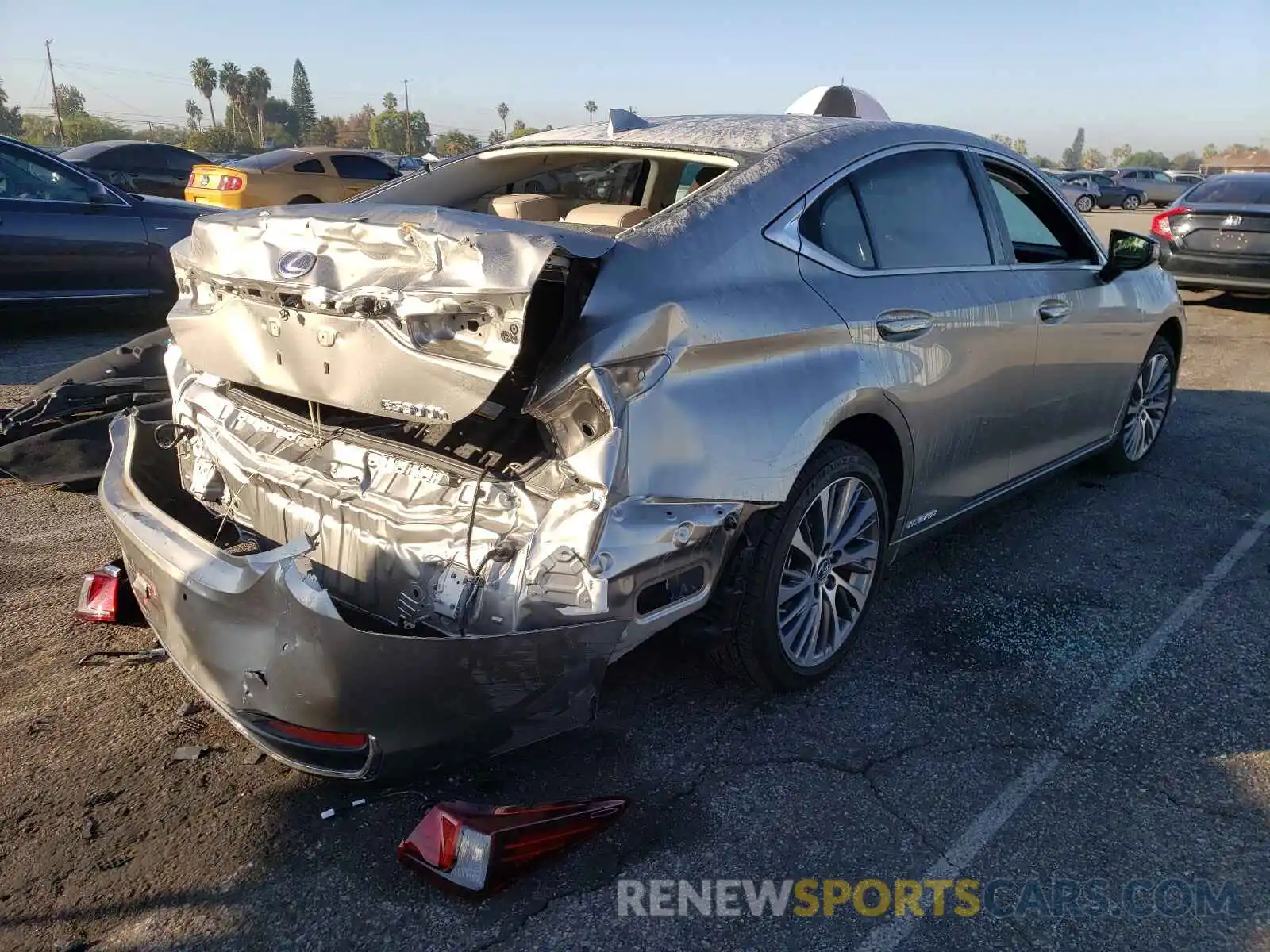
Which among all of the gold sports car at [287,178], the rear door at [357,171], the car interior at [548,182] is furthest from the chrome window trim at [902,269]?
the rear door at [357,171]

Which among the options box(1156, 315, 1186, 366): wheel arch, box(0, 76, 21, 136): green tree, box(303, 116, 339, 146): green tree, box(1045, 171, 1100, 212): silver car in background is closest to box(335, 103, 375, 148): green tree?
box(303, 116, 339, 146): green tree

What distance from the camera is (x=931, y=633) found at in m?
3.66

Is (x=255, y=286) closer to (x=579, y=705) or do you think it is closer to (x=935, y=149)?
(x=579, y=705)

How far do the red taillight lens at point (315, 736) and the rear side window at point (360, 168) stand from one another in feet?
47.0

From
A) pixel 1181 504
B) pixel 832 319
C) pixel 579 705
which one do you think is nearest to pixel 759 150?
pixel 832 319

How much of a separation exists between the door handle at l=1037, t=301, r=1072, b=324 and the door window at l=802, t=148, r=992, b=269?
0.38m

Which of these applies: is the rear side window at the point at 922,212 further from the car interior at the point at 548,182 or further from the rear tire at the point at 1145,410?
the rear tire at the point at 1145,410

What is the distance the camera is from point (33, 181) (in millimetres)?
7871

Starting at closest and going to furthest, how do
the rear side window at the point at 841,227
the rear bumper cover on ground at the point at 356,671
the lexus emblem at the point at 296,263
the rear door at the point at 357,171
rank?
the rear bumper cover on ground at the point at 356,671
the lexus emblem at the point at 296,263
the rear side window at the point at 841,227
the rear door at the point at 357,171

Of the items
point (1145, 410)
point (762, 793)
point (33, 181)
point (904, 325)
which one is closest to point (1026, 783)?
point (762, 793)

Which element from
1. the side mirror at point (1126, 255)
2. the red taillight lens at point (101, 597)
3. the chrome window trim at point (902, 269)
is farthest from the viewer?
the side mirror at point (1126, 255)

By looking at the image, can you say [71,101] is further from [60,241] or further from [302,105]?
[60,241]

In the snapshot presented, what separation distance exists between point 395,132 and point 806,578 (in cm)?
10587

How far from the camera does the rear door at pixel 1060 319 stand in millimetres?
4023
